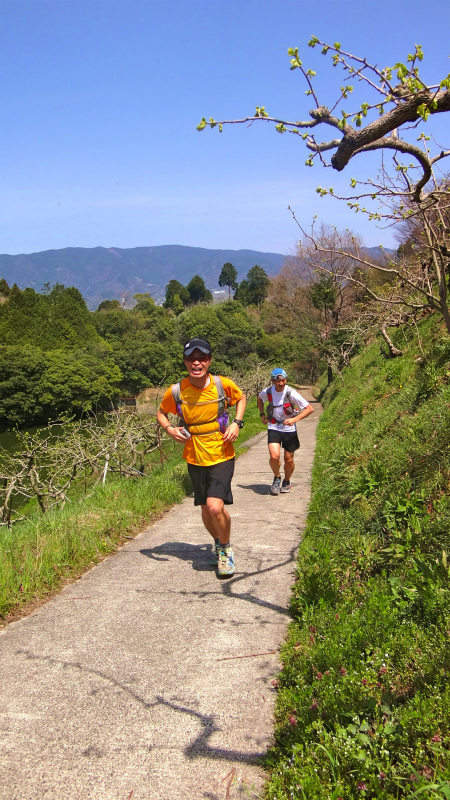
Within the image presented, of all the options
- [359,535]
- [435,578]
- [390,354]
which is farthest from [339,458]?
[390,354]

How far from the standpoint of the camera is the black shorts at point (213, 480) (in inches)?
178

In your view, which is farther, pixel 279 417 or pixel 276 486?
pixel 276 486

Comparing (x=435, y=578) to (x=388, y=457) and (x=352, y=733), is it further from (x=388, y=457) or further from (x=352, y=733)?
(x=388, y=457)

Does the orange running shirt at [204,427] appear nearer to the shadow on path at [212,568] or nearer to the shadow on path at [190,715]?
the shadow on path at [212,568]

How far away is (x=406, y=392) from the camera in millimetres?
7391

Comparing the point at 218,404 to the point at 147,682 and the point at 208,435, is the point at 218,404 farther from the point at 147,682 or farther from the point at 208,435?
the point at 147,682

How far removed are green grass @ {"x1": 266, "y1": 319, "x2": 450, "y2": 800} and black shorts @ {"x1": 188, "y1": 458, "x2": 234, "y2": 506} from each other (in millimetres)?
832

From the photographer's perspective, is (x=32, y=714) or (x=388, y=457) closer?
(x=32, y=714)

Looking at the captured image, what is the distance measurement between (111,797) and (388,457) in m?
4.00

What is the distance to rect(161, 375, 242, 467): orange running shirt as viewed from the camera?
4.52 metres

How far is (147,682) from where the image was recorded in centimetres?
296

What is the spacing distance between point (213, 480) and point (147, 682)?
1825 mm

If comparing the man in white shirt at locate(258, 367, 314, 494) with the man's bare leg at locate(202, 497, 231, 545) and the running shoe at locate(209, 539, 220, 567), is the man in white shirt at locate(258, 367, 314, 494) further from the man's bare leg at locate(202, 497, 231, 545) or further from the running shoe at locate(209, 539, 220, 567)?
the man's bare leg at locate(202, 497, 231, 545)

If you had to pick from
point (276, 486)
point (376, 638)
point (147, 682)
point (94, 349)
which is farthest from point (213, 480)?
point (94, 349)
